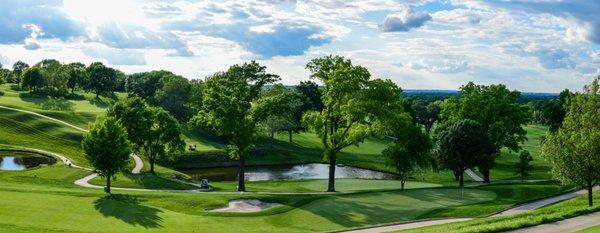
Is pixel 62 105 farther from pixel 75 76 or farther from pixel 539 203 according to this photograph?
pixel 539 203

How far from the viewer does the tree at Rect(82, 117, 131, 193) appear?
5325 centimetres

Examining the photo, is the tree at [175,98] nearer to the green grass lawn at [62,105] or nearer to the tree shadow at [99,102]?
the green grass lawn at [62,105]

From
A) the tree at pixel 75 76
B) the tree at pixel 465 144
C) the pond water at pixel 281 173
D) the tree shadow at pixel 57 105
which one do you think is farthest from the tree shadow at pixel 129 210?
the tree at pixel 75 76

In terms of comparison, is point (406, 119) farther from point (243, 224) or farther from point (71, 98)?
point (71, 98)

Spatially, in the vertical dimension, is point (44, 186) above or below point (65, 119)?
below

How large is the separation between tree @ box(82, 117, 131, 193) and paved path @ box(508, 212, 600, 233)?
38.1 meters

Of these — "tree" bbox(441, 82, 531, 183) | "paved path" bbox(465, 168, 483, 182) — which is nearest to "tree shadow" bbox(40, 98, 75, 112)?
"paved path" bbox(465, 168, 483, 182)

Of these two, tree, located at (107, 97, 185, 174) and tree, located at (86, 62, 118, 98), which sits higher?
tree, located at (86, 62, 118, 98)

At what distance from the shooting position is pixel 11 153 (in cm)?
8150

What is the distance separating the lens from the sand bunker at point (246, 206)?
159 ft

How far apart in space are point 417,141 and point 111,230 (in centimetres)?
3606

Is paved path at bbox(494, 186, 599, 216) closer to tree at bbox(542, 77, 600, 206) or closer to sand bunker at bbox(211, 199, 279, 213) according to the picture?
tree at bbox(542, 77, 600, 206)

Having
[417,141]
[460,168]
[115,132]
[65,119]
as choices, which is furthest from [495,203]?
[65,119]

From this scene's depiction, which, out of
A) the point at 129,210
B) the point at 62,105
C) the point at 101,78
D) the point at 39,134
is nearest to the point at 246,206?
the point at 129,210
